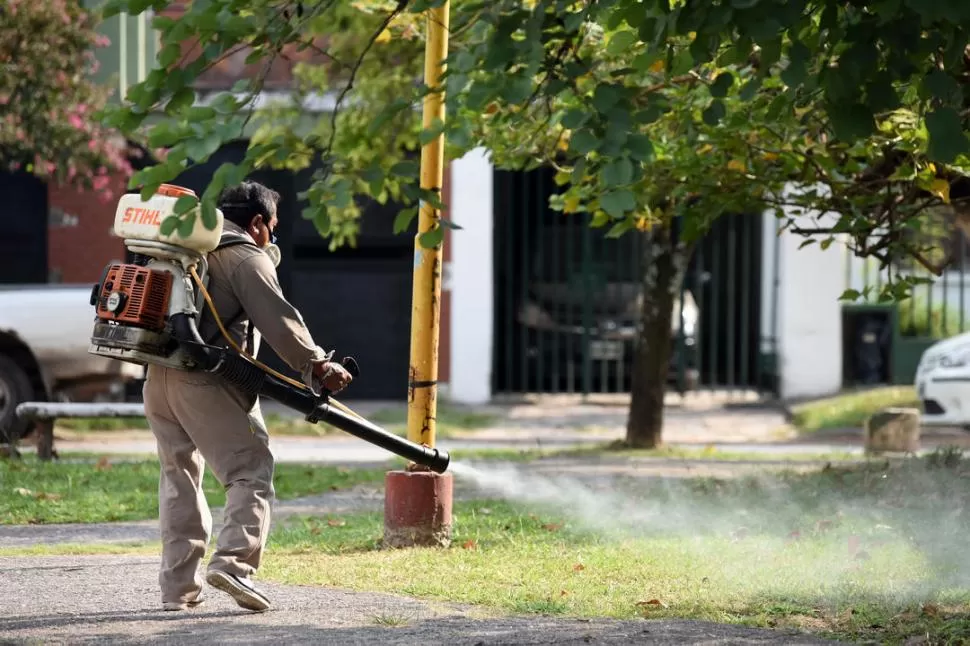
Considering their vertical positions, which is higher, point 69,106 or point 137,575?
point 69,106

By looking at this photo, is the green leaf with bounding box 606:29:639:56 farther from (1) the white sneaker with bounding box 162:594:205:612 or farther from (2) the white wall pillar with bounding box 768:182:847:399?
(2) the white wall pillar with bounding box 768:182:847:399

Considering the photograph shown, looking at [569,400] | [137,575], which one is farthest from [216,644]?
[569,400]

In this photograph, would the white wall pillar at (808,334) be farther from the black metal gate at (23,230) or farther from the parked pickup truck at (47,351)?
the parked pickup truck at (47,351)

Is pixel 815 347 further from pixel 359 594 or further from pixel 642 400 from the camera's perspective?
pixel 359 594

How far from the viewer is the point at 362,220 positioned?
783 inches

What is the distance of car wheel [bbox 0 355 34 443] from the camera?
13.7 m

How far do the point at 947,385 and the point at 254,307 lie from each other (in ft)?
33.6

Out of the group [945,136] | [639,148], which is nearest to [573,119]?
[639,148]

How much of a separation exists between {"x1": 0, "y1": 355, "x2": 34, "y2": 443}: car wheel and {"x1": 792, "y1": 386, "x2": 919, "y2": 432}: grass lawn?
25.9ft

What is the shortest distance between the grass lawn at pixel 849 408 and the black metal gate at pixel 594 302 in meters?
1.85

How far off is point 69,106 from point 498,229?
20.2 ft

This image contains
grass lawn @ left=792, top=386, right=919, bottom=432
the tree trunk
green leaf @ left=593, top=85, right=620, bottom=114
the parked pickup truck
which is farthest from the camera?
grass lawn @ left=792, top=386, right=919, bottom=432

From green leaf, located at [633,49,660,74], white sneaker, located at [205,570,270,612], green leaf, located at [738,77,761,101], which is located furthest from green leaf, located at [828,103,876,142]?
white sneaker, located at [205,570,270,612]

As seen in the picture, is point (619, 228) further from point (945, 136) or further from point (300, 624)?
point (945, 136)
